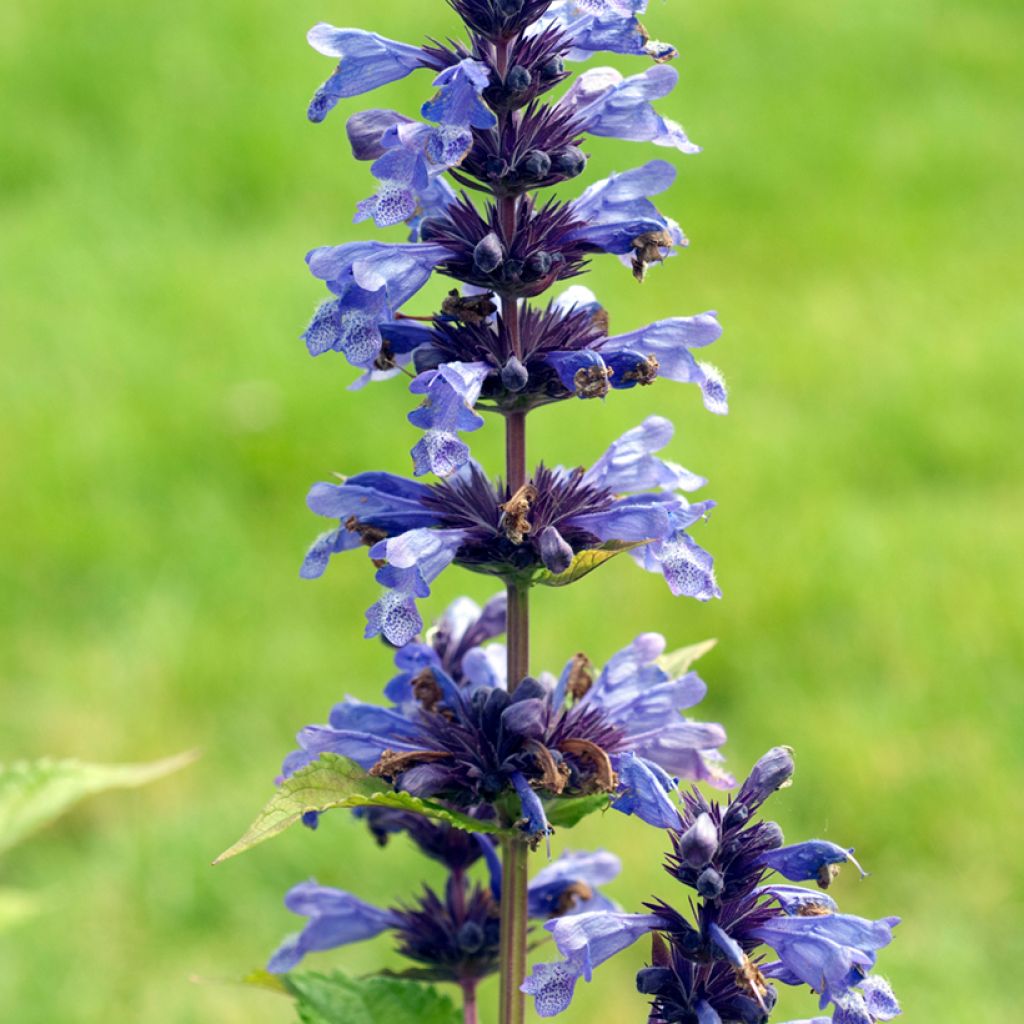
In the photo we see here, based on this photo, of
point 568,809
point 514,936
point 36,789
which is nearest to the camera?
point 514,936

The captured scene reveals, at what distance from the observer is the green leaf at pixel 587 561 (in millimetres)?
1458

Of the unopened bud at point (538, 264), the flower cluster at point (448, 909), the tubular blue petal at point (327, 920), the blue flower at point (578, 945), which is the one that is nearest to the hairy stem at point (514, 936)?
the blue flower at point (578, 945)

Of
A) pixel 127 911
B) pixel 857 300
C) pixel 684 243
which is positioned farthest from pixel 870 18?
pixel 684 243

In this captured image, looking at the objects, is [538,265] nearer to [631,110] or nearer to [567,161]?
[567,161]

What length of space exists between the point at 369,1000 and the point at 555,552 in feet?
1.75

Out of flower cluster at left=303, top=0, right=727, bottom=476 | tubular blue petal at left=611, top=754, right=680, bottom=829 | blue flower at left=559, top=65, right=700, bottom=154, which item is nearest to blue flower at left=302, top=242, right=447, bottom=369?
flower cluster at left=303, top=0, right=727, bottom=476

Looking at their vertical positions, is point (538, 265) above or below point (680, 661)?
above

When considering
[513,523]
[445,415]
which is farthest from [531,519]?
[445,415]

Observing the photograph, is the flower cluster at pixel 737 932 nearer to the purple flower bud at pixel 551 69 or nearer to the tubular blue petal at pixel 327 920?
the tubular blue petal at pixel 327 920

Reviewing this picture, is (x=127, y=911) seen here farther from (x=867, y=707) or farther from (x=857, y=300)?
(x=857, y=300)

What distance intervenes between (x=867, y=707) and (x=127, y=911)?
2126 mm

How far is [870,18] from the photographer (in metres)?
8.45

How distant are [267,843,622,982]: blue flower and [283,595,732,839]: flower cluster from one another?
0.21 m

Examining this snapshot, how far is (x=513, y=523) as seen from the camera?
4.88 ft
